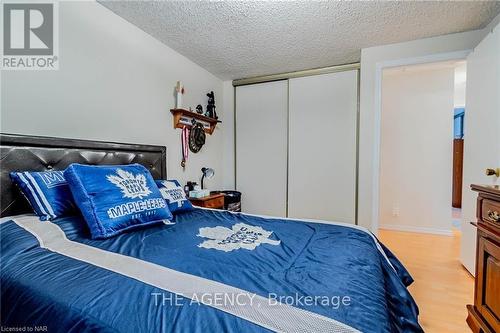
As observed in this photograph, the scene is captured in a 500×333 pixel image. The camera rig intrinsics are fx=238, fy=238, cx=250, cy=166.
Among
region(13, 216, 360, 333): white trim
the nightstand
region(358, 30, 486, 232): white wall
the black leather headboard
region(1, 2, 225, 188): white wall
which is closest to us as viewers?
region(13, 216, 360, 333): white trim

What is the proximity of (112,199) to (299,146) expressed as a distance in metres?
2.58

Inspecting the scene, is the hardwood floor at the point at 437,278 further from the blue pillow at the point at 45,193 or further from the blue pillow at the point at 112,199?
the blue pillow at the point at 45,193

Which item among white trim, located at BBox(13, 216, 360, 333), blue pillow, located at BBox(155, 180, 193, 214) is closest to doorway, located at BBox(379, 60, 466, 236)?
blue pillow, located at BBox(155, 180, 193, 214)

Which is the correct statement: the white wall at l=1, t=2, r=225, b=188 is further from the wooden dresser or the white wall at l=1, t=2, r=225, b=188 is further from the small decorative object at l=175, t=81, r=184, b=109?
the wooden dresser

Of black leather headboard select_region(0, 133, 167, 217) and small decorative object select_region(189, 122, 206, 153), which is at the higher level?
small decorative object select_region(189, 122, 206, 153)

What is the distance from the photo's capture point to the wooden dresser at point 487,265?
1.26 m

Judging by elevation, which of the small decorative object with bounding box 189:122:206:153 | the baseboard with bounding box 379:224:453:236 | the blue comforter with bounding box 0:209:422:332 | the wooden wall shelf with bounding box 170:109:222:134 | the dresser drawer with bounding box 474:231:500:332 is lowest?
the baseboard with bounding box 379:224:453:236

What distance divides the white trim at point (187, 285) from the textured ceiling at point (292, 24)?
187 centimetres

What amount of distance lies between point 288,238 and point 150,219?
2.72ft

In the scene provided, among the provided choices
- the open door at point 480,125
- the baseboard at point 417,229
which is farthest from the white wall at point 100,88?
the baseboard at point 417,229

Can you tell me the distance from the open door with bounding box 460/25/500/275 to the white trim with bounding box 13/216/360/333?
2189 mm

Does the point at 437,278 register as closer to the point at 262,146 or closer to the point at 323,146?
the point at 323,146

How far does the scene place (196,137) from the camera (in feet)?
10.2

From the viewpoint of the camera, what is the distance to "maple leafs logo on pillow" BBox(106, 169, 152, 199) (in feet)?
4.56
